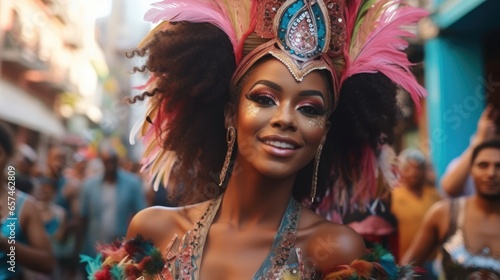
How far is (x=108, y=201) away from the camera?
3914mm

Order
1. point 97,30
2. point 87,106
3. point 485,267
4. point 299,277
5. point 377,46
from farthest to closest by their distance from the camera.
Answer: point 87,106 < point 97,30 < point 485,267 < point 377,46 < point 299,277

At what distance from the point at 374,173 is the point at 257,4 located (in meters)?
0.70

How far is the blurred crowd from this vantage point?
2.71 metres

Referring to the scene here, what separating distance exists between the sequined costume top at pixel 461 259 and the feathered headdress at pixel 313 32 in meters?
0.99

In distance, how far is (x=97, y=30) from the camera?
4.45 meters

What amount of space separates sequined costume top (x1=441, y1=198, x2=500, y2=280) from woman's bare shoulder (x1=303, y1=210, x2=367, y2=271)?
93 centimetres

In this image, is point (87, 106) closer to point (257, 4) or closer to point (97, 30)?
point (97, 30)

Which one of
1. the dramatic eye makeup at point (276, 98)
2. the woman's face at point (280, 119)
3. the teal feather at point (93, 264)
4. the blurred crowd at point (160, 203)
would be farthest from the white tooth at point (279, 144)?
the teal feather at point (93, 264)

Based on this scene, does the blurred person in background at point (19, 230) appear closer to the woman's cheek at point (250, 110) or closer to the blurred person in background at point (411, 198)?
the woman's cheek at point (250, 110)

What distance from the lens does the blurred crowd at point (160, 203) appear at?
2.71 meters

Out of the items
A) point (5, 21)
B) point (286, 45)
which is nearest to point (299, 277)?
point (286, 45)

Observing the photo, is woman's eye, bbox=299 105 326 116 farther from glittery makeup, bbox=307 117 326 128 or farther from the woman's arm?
the woman's arm

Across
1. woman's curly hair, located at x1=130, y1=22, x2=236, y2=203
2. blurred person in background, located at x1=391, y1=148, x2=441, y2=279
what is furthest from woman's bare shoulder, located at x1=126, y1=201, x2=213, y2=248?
blurred person in background, located at x1=391, y1=148, x2=441, y2=279

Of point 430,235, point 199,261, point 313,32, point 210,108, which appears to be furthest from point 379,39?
point 430,235
